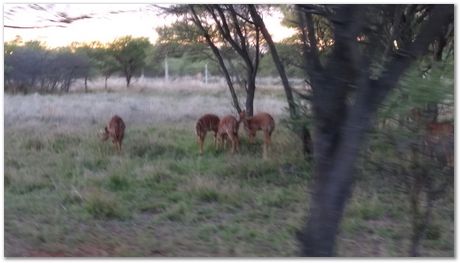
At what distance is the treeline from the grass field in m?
2.23

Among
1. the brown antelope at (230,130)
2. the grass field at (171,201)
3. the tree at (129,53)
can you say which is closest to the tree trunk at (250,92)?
the grass field at (171,201)

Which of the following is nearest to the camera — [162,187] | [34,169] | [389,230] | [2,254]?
[2,254]

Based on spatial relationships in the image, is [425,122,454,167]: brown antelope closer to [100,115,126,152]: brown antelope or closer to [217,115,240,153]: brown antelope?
[217,115,240,153]: brown antelope

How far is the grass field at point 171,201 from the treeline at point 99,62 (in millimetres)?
2229

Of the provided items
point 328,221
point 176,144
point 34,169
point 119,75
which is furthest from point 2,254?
point 119,75

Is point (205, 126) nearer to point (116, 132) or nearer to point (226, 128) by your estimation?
point (226, 128)

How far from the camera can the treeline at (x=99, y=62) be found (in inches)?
772

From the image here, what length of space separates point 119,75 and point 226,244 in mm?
24577

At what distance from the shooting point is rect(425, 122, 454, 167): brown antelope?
652 cm

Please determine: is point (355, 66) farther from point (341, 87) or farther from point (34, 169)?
point (34, 169)

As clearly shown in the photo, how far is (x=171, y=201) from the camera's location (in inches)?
428

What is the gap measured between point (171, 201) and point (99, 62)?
1727 cm

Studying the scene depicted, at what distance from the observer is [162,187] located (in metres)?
11.8

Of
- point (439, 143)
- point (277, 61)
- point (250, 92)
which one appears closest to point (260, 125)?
A: point (250, 92)
